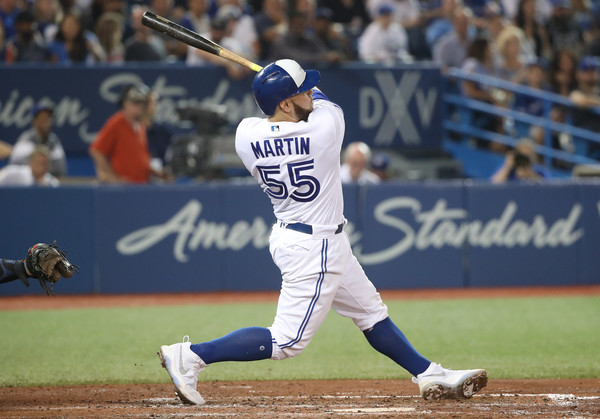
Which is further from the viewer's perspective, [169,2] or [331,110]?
[169,2]

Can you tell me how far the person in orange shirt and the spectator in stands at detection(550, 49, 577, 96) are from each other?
6280 mm

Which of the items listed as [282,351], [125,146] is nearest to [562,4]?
[125,146]

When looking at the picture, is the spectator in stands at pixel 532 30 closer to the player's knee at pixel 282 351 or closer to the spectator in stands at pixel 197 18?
the spectator in stands at pixel 197 18

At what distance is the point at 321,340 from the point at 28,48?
23.9 ft

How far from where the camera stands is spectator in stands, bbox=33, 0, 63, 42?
1322 cm

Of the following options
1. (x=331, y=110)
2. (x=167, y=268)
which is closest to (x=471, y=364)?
(x=331, y=110)

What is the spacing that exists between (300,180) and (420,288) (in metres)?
6.24

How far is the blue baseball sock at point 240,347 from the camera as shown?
5195 mm

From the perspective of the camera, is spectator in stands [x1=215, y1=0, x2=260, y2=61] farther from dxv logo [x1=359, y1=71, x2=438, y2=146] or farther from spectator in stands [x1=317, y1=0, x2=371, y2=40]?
spectator in stands [x1=317, y1=0, x2=371, y2=40]

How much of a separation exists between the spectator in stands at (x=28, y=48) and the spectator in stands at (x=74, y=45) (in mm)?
154

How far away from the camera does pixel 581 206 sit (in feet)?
36.8

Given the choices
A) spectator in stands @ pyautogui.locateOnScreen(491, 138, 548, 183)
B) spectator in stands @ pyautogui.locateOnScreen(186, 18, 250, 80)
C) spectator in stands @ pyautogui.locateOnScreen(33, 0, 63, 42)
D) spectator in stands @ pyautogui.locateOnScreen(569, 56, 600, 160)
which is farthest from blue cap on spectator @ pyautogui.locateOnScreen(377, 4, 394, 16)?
spectator in stands @ pyautogui.locateOnScreen(33, 0, 63, 42)

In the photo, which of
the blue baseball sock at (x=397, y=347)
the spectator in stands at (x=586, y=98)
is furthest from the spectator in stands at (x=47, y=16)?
the blue baseball sock at (x=397, y=347)

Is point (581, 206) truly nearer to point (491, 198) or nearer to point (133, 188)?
point (491, 198)
